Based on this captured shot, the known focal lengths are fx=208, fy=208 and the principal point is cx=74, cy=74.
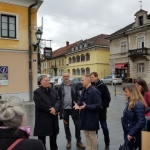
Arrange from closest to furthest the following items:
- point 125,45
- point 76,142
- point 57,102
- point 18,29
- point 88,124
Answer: point 88,124, point 57,102, point 76,142, point 18,29, point 125,45

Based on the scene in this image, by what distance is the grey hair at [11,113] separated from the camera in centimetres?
170

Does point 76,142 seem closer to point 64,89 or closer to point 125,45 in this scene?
point 64,89

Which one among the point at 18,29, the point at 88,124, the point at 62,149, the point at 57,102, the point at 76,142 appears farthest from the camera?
the point at 18,29

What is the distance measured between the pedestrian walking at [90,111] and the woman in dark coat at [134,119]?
772 mm

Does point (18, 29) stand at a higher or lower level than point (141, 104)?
higher

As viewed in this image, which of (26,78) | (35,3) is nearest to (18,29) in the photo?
(35,3)

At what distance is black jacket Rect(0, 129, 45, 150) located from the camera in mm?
1640

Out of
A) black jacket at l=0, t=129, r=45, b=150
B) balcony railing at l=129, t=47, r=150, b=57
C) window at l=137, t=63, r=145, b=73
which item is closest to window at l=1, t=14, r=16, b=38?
black jacket at l=0, t=129, r=45, b=150

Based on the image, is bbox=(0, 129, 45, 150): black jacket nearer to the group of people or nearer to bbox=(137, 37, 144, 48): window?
the group of people

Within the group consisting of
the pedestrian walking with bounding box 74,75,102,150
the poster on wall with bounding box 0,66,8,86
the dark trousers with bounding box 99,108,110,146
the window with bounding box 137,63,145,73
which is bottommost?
the dark trousers with bounding box 99,108,110,146

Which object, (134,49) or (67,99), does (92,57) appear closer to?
(134,49)

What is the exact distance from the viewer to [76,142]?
5.46 m

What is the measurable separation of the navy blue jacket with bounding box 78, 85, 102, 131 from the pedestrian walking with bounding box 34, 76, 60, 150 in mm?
616

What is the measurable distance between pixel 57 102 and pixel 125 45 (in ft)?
110
